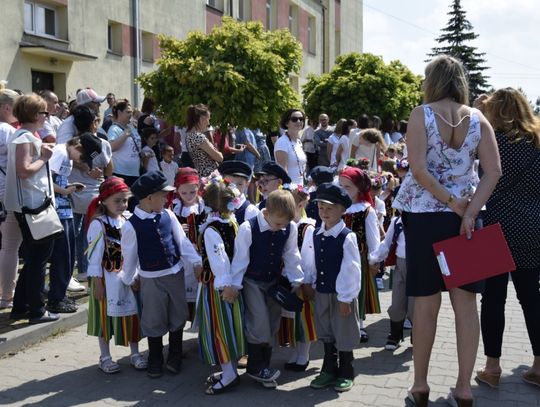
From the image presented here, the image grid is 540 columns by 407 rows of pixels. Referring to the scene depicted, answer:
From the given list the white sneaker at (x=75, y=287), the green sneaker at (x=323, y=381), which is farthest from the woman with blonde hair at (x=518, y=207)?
the white sneaker at (x=75, y=287)

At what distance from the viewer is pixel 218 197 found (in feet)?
15.3

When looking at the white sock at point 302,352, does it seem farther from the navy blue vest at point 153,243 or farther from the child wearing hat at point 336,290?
the navy blue vest at point 153,243

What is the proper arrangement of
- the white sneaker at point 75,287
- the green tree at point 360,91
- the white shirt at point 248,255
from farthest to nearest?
the green tree at point 360,91 < the white sneaker at point 75,287 < the white shirt at point 248,255

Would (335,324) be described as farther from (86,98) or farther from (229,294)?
(86,98)

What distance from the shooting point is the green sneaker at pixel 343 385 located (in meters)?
4.45

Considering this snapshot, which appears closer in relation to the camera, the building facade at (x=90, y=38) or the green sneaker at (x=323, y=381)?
the green sneaker at (x=323, y=381)

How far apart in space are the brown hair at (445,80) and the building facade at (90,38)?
12690mm

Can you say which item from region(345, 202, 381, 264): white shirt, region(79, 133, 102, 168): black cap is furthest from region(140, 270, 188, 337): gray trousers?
region(79, 133, 102, 168): black cap

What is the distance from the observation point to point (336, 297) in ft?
15.0

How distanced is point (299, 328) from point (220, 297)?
0.73 meters

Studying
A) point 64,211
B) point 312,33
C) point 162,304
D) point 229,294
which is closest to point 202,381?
point 162,304

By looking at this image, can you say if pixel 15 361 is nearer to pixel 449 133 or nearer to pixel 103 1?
pixel 449 133

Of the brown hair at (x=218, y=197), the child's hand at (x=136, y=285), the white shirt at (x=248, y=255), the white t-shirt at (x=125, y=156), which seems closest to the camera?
the white shirt at (x=248, y=255)

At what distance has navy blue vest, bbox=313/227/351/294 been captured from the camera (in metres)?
4.55
